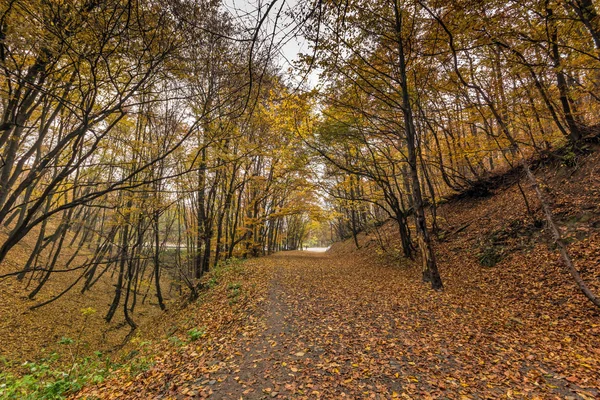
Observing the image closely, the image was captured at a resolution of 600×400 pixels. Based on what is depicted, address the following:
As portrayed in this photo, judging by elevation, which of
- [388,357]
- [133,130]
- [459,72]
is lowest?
[388,357]

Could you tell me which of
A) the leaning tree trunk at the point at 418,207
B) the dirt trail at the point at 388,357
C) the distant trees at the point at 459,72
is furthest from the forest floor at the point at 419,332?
the distant trees at the point at 459,72

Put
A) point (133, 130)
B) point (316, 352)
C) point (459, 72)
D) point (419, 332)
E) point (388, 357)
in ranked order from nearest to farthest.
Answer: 1. point (388, 357)
2. point (316, 352)
3. point (419, 332)
4. point (459, 72)
5. point (133, 130)

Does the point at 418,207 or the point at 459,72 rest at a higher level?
the point at 459,72

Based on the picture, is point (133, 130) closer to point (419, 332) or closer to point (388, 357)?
point (388, 357)

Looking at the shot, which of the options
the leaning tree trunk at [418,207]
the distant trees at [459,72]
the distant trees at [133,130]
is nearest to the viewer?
the distant trees at [133,130]

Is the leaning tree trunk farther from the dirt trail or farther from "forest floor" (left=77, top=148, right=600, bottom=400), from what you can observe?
the dirt trail

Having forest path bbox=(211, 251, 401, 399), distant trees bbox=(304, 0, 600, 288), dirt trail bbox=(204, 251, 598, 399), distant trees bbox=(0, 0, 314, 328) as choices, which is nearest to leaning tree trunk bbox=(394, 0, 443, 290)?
distant trees bbox=(304, 0, 600, 288)

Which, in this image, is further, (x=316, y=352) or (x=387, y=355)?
(x=316, y=352)

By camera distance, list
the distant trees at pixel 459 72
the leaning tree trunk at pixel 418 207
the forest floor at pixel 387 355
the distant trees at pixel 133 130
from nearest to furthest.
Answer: the distant trees at pixel 133 130 < the forest floor at pixel 387 355 < the distant trees at pixel 459 72 < the leaning tree trunk at pixel 418 207

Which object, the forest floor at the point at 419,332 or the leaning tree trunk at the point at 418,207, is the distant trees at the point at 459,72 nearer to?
the leaning tree trunk at the point at 418,207

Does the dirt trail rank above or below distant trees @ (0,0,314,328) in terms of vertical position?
below

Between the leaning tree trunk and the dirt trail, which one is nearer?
the dirt trail

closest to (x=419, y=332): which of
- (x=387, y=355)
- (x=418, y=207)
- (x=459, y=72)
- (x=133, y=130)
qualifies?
(x=387, y=355)

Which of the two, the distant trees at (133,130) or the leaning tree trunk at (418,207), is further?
the leaning tree trunk at (418,207)
